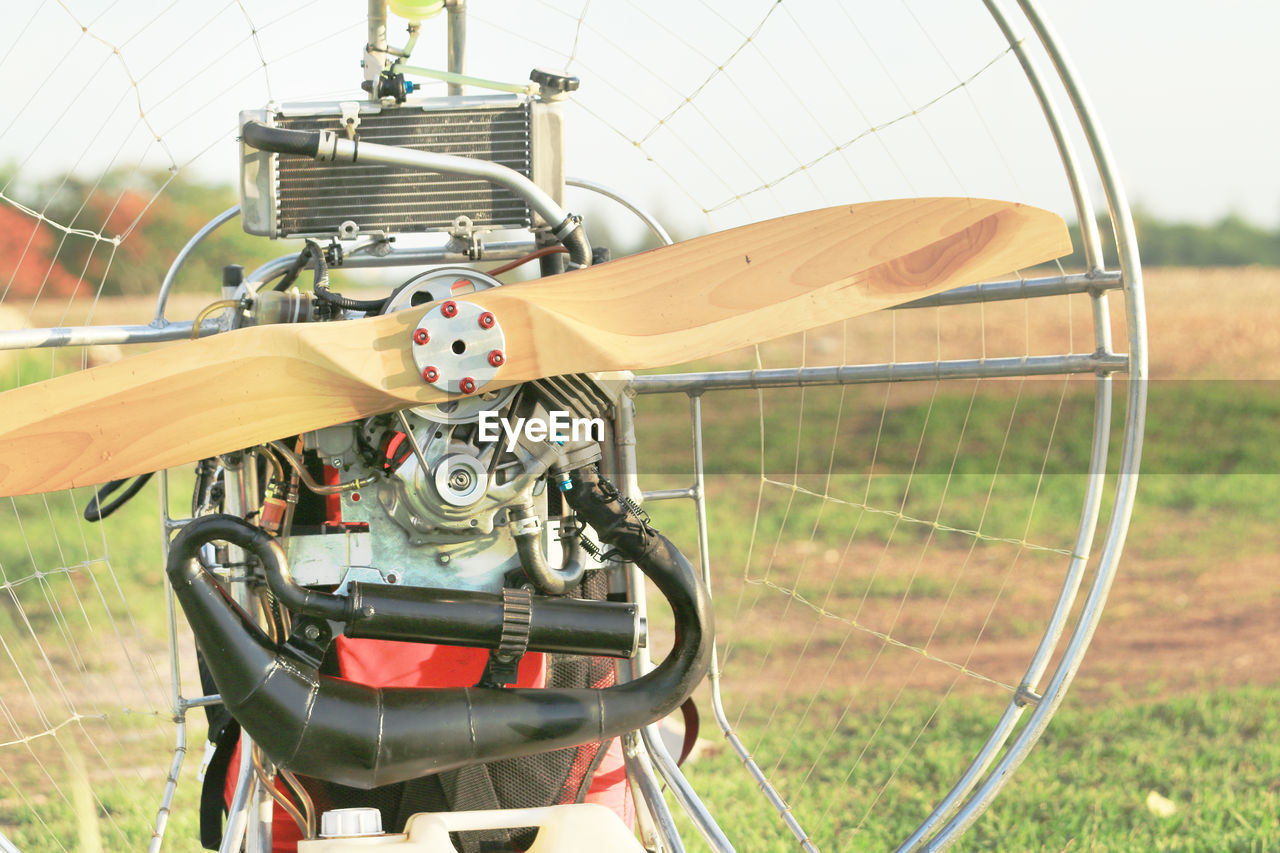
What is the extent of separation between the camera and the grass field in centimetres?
373

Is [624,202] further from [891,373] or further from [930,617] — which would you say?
[930,617]

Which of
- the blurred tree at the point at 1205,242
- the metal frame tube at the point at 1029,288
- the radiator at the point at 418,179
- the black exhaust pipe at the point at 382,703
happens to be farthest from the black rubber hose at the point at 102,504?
the blurred tree at the point at 1205,242

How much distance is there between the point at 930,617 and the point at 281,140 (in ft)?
17.1

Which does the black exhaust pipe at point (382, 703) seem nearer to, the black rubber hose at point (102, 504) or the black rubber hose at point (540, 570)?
the black rubber hose at point (540, 570)

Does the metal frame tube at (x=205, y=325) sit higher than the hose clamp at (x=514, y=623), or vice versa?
the metal frame tube at (x=205, y=325)

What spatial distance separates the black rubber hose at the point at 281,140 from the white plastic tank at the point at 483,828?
3.55 feet

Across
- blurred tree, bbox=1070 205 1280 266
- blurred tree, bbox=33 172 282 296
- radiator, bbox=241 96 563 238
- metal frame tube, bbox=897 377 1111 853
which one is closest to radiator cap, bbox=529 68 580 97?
radiator, bbox=241 96 563 238

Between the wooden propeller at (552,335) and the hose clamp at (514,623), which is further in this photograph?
the hose clamp at (514,623)

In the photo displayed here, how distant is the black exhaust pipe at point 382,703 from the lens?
186cm

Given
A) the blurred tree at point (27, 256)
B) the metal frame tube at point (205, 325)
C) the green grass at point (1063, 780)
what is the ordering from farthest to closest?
the blurred tree at point (27, 256), the green grass at point (1063, 780), the metal frame tube at point (205, 325)

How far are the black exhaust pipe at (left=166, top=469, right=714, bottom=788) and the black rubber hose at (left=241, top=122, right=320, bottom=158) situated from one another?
59cm

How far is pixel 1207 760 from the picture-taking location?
422 cm

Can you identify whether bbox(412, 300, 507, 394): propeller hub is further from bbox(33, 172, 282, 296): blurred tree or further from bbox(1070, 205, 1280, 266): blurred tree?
bbox(1070, 205, 1280, 266): blurred tree

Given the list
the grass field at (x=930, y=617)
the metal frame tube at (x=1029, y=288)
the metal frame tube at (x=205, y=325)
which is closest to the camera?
the metal frame tube at (x=1029, y=288)
